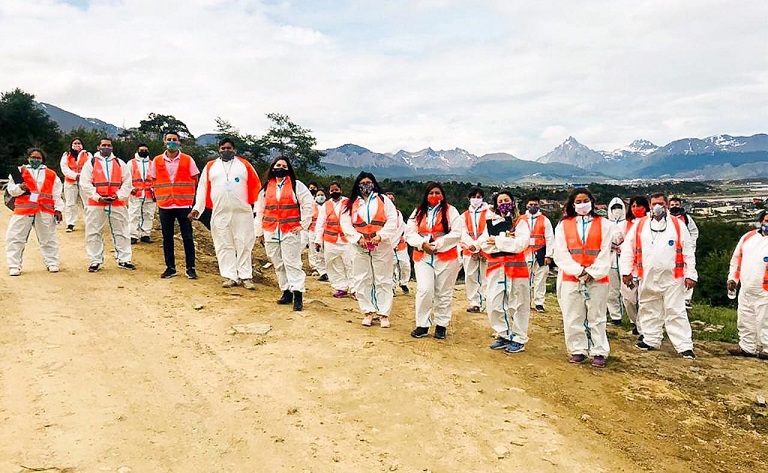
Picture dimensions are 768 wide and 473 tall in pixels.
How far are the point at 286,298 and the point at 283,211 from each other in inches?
48.1

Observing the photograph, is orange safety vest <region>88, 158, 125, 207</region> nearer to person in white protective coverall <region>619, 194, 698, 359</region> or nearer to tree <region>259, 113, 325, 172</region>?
person in white protective coverall <region>619, 194, 698, 359</region>

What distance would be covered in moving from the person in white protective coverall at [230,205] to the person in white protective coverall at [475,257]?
3491 mm

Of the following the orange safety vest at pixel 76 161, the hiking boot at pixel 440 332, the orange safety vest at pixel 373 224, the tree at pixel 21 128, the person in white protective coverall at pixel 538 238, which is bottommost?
the hiking boot at pixel 440 332

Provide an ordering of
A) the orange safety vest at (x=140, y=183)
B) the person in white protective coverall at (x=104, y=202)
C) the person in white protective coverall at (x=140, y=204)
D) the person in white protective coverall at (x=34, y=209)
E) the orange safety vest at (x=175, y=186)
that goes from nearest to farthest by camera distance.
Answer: the orange safety vest at (x=175, y=186) < the person in white protective coverall at (x=34, y=209) < the person in white protective coverall at (x=104, y=202) < the orange safety vest at (x=140, y=183) < the person in white protective coverall at (x=140, y=204)

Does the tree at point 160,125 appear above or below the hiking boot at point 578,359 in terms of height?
above

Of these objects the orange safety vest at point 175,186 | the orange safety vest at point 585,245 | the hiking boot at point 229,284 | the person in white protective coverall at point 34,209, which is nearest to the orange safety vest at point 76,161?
the person in white protective coverall at point 34,209

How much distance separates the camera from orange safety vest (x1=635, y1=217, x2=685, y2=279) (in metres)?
7.41

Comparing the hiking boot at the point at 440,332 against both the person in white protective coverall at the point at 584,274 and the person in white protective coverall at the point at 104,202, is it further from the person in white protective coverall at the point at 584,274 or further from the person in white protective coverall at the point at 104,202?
the person in white protective coverall at the point at 104,202

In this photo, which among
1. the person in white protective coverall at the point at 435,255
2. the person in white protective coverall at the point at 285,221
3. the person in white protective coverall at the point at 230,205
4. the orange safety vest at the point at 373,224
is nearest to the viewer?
the person in white protective coverall at the point at 435,255

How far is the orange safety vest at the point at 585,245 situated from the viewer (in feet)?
21.2

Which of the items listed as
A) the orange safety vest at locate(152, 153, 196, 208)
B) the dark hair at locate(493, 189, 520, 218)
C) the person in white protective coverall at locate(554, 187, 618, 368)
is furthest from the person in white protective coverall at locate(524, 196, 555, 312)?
the orange safety vest at locate(152, 153, 196, 208)

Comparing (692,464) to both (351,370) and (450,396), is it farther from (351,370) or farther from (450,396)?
(351,370)

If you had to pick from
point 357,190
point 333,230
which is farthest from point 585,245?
point 333,230

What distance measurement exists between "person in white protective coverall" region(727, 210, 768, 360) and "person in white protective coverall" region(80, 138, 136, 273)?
376 inches
